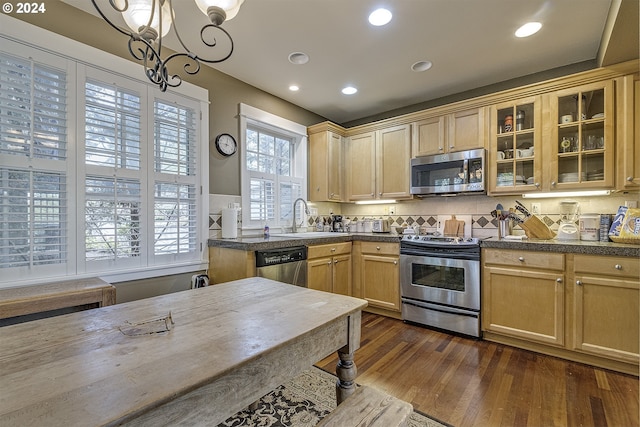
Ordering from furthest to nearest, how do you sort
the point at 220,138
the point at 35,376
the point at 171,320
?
the point at 220,138 → the point at 171,320 → the point at 35,376

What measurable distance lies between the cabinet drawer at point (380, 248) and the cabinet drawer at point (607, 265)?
147 cm

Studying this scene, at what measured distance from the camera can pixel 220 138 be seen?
9.39 ft

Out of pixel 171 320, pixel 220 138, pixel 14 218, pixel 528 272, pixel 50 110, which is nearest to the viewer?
pixel 171 320

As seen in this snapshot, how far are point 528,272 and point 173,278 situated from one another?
3066mm

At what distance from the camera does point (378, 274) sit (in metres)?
3.24

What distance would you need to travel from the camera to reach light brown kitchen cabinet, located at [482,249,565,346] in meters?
2.26

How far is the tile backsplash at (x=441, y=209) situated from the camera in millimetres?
2639

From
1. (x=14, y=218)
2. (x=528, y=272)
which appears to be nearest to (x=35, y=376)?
(x=14, y=218)

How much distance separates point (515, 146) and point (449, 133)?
0.65 m

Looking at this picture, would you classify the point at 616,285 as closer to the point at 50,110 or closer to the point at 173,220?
the point at 173,220

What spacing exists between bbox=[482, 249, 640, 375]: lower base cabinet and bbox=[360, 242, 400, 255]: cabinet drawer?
850 mm

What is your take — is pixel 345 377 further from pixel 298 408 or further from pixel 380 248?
pixel 380 248

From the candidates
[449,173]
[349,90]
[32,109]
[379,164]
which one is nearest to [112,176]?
[32,109]

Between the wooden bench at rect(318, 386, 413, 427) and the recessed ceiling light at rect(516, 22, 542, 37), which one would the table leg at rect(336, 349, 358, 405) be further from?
the recessed ceiling light at rect(516, 22, 542, 37)
